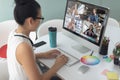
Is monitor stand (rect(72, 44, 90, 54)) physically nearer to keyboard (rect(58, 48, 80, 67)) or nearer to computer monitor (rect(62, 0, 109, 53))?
computer monitor (rect(62, 0, 109, 53))

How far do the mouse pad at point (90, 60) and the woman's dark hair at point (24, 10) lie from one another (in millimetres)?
578

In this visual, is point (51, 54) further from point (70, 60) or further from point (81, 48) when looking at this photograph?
point (81, 48)

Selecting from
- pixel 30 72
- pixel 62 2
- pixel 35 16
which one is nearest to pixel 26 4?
pixel 35 16

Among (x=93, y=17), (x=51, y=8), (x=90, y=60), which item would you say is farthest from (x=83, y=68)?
(x=51, y=8)

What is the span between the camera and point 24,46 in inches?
53.1

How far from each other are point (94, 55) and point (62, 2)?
151 cm

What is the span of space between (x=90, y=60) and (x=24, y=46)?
0.60 meters

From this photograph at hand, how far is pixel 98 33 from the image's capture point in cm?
159

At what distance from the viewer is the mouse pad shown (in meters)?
1.64

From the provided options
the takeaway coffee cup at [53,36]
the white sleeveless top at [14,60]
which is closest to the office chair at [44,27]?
the takeaway coffee cup at [53,36]

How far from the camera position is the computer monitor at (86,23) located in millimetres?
1563

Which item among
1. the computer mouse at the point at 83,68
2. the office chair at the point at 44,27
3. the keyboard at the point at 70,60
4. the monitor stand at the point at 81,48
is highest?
the office chair at the point at 44,27

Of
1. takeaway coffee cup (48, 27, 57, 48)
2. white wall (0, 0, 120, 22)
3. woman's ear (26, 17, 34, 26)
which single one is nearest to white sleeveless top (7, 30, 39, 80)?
woman's ear (26, 17, 34, 26)

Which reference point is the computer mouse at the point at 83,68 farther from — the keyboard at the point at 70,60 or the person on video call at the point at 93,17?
the person on video call at the point at 93,17
